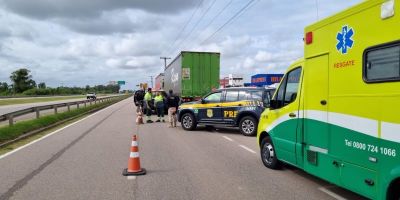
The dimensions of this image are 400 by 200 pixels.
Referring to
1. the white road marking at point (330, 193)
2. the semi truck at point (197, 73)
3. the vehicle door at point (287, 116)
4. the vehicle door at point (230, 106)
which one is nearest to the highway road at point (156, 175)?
the white road marking at point (330, 193)


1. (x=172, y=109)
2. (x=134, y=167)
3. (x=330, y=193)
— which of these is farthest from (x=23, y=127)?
(x=330, y=193)

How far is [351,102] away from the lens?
17.1 feet

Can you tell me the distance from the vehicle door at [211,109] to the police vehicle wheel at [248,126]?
1.17 meters

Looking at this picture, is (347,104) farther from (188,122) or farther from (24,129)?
(24,129)

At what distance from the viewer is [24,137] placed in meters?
14.1

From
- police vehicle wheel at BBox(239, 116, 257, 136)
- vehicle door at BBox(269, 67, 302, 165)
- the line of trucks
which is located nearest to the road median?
police vehicle wheel at BBox(239, 116, 257, 136)

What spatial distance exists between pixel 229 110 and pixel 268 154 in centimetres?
684

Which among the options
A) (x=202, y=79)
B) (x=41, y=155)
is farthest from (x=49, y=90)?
(x=41, y=155)

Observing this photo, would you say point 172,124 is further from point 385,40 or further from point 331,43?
point 385,40

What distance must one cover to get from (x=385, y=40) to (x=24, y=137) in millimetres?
12930

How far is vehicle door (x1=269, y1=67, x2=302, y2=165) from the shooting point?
274 inches

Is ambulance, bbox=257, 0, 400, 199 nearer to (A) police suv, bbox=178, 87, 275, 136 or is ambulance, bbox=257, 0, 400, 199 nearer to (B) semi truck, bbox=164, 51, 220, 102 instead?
(A) police suv, bbox=178, 87, 275, 136

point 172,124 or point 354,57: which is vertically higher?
point 354,57

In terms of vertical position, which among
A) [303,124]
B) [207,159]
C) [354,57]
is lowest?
[207,159]
